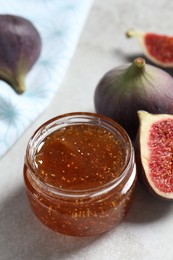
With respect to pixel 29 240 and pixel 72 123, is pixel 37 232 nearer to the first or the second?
pixel 29 240

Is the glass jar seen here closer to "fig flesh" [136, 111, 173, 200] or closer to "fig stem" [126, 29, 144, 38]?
"fig flesh" [136, 111, 173, 200]

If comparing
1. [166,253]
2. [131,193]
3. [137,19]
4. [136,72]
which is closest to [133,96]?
[136,72]

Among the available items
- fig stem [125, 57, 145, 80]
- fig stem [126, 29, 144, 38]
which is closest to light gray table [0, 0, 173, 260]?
fig stem [126, 29, 144, 38]

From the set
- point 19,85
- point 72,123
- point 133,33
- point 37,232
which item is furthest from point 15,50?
point 37,232

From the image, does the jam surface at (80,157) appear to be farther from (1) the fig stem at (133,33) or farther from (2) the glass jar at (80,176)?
(1) the fig stem at (133,33)

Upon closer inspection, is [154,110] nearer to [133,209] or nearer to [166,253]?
[133,209]
